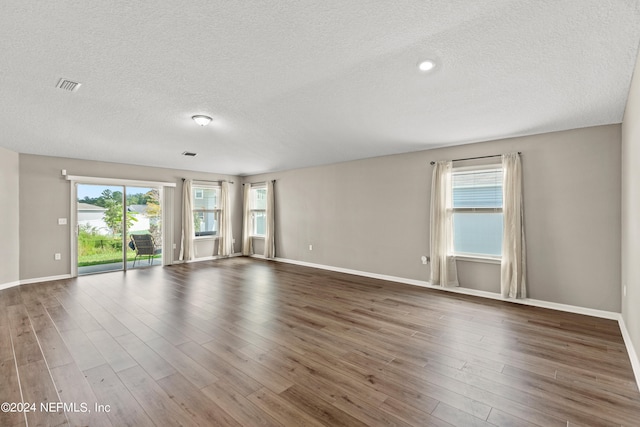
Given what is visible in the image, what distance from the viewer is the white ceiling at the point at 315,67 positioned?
1.84 meters

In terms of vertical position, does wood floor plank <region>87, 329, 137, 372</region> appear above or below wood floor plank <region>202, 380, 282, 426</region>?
above

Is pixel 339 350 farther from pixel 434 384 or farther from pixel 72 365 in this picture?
pixel 72 365

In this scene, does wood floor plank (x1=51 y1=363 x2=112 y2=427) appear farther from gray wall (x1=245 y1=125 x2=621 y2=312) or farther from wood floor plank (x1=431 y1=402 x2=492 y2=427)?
gray wall (x1=245 y1=125 x2=621 y2=312)

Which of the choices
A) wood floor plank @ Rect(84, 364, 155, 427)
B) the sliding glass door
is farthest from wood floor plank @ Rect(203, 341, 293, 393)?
the sliding glass door

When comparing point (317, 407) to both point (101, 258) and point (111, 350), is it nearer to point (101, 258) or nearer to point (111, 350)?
point (111, 350)

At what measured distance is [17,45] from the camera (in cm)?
213

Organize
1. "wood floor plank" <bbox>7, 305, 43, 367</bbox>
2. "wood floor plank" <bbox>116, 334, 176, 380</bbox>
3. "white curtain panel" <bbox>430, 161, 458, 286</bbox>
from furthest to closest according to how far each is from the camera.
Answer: "white curtain panel" <bbox>430, 161, 458, 286</bbox>, "wood floor plank" <bbox>7, 305, 43, 367</bbox>, "wood floor plank" <bbox>116, 334, 176, 380</bbox>

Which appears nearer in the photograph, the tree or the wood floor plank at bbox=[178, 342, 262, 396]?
the wood floor plank at bbox=[178, 342, 262, 396]

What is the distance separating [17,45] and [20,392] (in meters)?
2.57

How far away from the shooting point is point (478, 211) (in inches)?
182

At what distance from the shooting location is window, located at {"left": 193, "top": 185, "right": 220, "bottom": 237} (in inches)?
312

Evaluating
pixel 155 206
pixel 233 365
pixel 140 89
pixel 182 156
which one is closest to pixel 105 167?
pixel 155 206

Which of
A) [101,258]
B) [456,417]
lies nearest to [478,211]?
[456,417]

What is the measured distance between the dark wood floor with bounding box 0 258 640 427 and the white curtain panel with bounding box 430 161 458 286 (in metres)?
0.53
